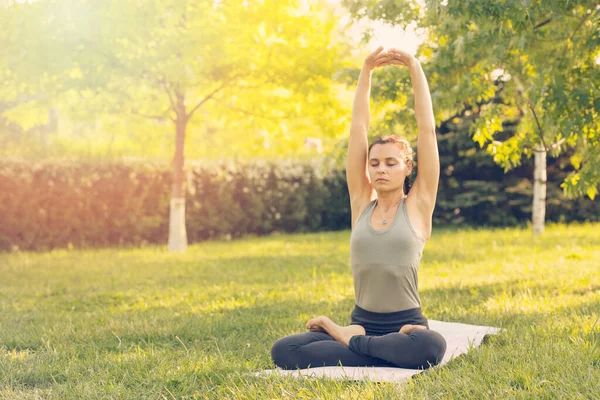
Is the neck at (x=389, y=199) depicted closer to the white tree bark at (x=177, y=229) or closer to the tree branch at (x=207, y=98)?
the tree branch at (x=207, y=98)

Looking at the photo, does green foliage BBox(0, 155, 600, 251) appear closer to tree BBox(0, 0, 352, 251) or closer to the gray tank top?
tree BBox(0, 0, 352, 251)

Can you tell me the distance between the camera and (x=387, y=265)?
4.09 m

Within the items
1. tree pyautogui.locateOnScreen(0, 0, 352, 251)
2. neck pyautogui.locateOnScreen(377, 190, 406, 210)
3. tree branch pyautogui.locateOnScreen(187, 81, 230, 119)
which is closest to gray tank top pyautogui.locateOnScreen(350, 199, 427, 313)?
neck pyautogui.locateOnScreen(377, 190, 406, 210)

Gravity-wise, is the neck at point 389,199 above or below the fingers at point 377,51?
below

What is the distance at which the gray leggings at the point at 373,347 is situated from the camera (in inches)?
157

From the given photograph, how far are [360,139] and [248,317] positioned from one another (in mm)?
2438

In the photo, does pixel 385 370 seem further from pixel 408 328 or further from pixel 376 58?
pixel 376 58

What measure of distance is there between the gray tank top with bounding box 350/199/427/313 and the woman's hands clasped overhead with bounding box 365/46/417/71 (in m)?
0.93

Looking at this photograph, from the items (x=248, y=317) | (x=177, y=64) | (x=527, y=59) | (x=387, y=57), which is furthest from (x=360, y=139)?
(x=177, y=64)

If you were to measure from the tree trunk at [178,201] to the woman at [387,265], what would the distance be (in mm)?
8258

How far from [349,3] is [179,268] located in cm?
446

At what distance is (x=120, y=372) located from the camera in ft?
14.0

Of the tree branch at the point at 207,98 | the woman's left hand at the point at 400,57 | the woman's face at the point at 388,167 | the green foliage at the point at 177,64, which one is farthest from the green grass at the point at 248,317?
the green foliage at the point at 177,64

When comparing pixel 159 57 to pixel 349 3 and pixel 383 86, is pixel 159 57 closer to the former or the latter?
pixel 349 3
